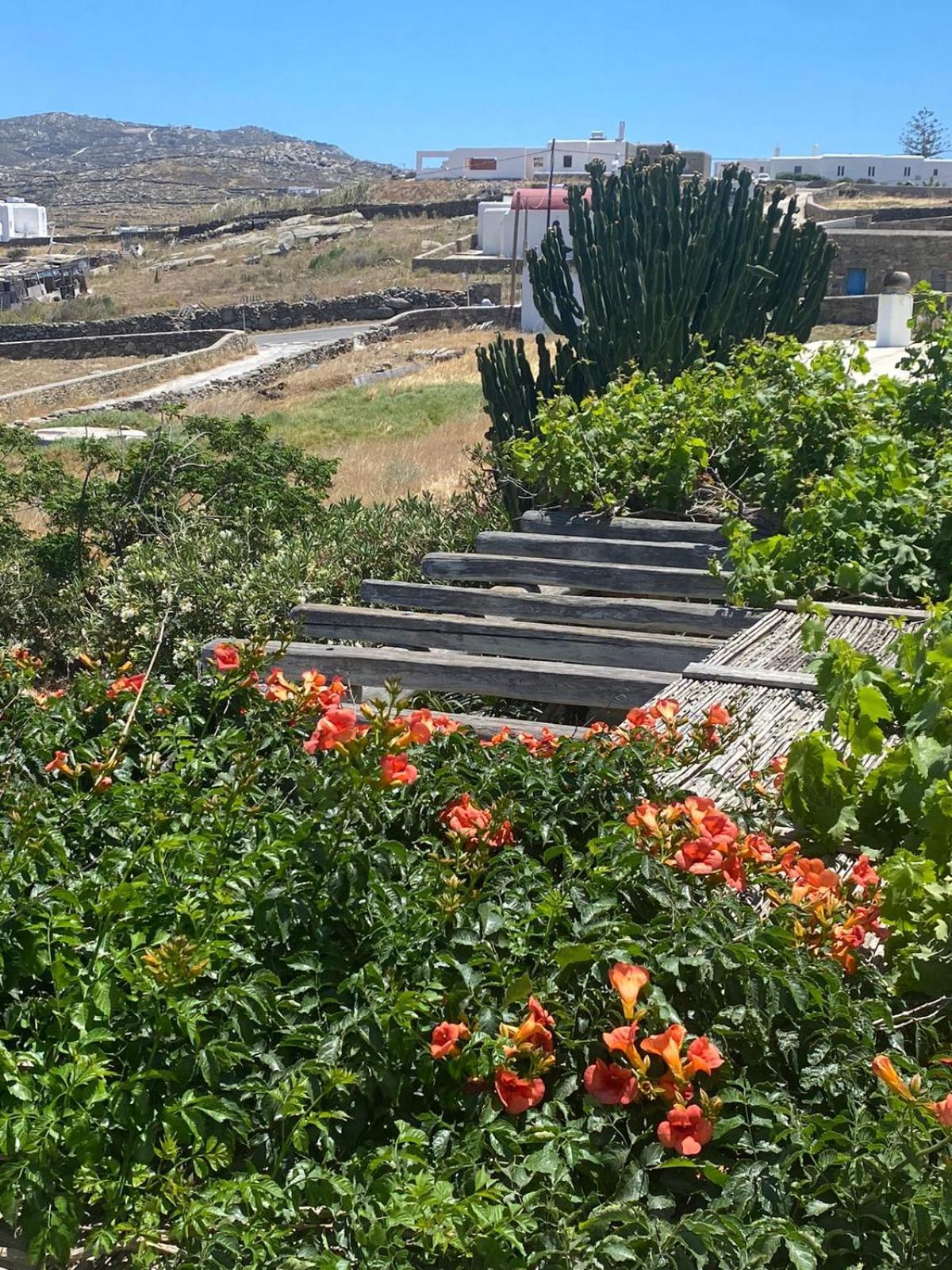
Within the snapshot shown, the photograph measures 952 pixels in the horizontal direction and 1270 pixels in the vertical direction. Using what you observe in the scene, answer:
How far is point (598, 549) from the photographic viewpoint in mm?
6117

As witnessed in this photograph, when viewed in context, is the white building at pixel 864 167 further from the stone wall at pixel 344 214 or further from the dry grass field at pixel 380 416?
the dry grass field at pixel 380 416

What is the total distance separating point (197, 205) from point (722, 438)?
101 m

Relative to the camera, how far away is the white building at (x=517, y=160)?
70125mm

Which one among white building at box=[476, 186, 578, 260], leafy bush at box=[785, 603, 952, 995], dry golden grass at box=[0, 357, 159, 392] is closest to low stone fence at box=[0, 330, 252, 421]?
dry golden grass at box=[0, 357, 159, 392]

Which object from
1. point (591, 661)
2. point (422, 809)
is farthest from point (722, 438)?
point (422, 809)

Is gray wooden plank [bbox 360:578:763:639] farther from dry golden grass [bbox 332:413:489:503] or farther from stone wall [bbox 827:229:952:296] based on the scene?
stone wall [bbox 827:229:952:296]

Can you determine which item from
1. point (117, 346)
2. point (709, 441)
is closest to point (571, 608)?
point (709, 441)

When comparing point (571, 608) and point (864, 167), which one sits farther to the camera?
point (864, 167)

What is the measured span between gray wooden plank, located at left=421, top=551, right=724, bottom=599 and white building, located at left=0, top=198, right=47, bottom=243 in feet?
262

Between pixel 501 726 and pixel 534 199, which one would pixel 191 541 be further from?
pixel 534 199

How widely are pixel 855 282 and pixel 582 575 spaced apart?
80.7ft

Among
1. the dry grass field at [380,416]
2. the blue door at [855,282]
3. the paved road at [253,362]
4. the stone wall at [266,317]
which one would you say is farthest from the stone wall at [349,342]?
the blue door at [855,282]

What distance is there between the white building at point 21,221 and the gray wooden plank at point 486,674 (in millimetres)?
80819

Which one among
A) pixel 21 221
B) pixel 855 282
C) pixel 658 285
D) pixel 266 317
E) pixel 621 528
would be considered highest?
pixel 21 221
